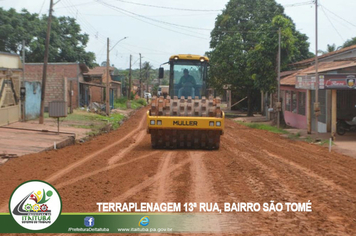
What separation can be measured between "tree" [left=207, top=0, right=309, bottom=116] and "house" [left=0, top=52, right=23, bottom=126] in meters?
16.2

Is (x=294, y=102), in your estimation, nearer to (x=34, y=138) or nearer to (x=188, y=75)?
(x=188, y=75)

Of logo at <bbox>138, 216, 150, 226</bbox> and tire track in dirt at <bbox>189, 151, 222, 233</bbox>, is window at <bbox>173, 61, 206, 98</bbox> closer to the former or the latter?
tire track in dirt at <bbox>189, 151, 222, 233</bbox>

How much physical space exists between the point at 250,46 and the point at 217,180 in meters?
36.6

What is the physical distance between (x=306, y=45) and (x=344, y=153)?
36.2m

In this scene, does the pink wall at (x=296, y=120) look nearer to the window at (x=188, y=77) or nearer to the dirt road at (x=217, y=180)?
the window at (x=188, y=77)

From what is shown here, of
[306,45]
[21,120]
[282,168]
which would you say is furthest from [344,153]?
[306,45]

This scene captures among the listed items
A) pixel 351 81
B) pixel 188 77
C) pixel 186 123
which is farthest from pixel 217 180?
pixel 351 81

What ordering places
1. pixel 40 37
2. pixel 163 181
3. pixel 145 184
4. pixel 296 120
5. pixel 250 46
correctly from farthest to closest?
pixel 40 37 → pixel 250 46 → pixel 296 120 → pixel 163 181 → pixel 145 184

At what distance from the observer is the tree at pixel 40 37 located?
47375 millimetres

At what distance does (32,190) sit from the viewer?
6461 millimetres

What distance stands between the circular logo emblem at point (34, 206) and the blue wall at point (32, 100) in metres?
22.1

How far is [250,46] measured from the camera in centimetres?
4553

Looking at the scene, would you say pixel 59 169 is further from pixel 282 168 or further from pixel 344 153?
pixel 344 153

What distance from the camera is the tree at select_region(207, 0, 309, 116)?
3262 centimetres
